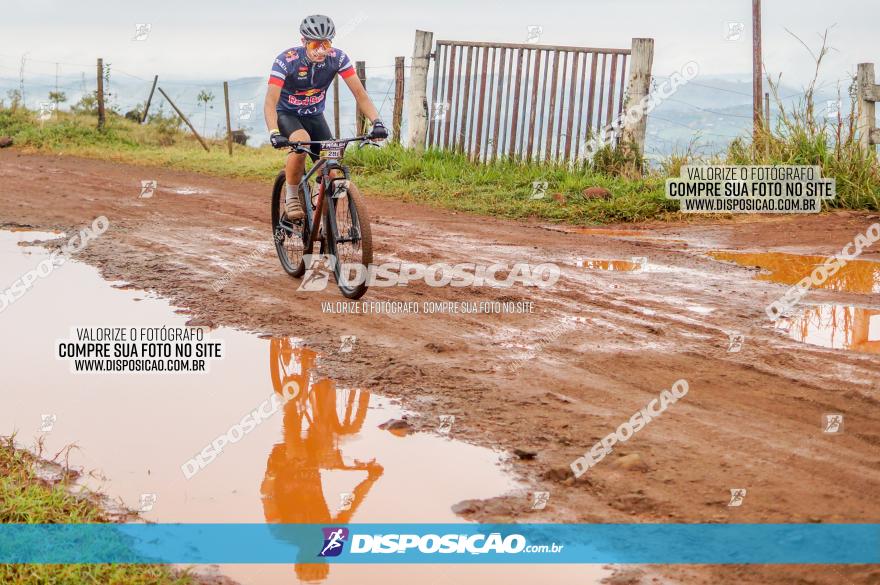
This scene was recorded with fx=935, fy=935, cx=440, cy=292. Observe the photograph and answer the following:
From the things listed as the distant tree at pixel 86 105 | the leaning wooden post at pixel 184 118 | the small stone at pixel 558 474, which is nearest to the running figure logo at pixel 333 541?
the small stone at pixel 558 474

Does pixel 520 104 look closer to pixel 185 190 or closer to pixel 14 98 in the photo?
pixel 185 190

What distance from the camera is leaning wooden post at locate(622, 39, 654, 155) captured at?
14086 mm

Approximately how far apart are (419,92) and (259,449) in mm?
12615

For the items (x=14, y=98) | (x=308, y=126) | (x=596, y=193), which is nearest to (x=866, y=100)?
(x=596, y=193)

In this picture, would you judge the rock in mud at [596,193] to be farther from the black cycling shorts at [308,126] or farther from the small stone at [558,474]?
the small stone at [558,474]

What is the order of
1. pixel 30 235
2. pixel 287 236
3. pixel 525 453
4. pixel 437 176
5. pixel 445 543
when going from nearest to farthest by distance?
1. pixel 445 543
2. pixel 525 453
3. pixel 287 236
4. pixel 30 235
5. pixel 437 176

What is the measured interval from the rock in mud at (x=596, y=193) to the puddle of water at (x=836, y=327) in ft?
19.0

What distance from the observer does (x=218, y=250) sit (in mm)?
9828

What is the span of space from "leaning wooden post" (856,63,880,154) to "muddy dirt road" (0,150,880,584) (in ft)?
6.05

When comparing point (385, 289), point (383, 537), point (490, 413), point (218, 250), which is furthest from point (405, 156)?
point (383, 537)

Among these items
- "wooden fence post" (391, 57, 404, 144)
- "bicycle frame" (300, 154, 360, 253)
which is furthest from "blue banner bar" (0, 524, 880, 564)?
"wooden fence post" (391, 57, 404, 144)

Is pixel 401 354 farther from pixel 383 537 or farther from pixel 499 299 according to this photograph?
pixel 383 537

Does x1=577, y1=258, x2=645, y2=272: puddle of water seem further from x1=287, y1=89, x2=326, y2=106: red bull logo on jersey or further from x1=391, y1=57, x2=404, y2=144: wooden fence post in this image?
x1=391, y1=57, x2=404, y2=144: wooden fence post

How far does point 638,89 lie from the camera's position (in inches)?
557
